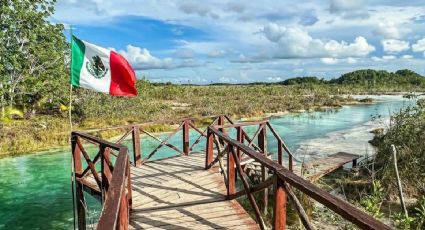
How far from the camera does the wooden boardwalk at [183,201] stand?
659 centimetres

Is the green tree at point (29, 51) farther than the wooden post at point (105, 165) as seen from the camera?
Yes

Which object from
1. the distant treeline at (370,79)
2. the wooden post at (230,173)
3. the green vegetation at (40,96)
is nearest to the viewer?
the wooden post at (230,173)

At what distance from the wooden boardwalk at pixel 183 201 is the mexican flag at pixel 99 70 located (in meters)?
2.27

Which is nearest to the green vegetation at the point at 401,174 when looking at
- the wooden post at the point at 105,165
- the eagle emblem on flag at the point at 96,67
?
the wooden post at the point at 105,165

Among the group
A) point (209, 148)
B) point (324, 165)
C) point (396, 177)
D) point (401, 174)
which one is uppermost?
point (209, 148)

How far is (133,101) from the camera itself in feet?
127

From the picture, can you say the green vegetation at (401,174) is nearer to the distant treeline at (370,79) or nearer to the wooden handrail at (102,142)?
the wooden handrail at (102,142)

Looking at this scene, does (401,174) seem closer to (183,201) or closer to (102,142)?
(183,201)

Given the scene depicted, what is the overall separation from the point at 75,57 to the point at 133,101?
30543 millimetres

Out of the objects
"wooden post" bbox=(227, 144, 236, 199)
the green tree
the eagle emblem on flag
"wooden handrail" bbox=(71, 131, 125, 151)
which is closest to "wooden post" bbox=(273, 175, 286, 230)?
"wooden post" bbox=(227, 144, 236, 199)

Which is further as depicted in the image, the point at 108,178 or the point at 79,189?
the point at 79,189

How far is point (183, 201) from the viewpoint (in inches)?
307

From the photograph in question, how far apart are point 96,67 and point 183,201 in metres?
3.51

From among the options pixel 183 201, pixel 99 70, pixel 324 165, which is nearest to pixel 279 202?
pixel 183 201
